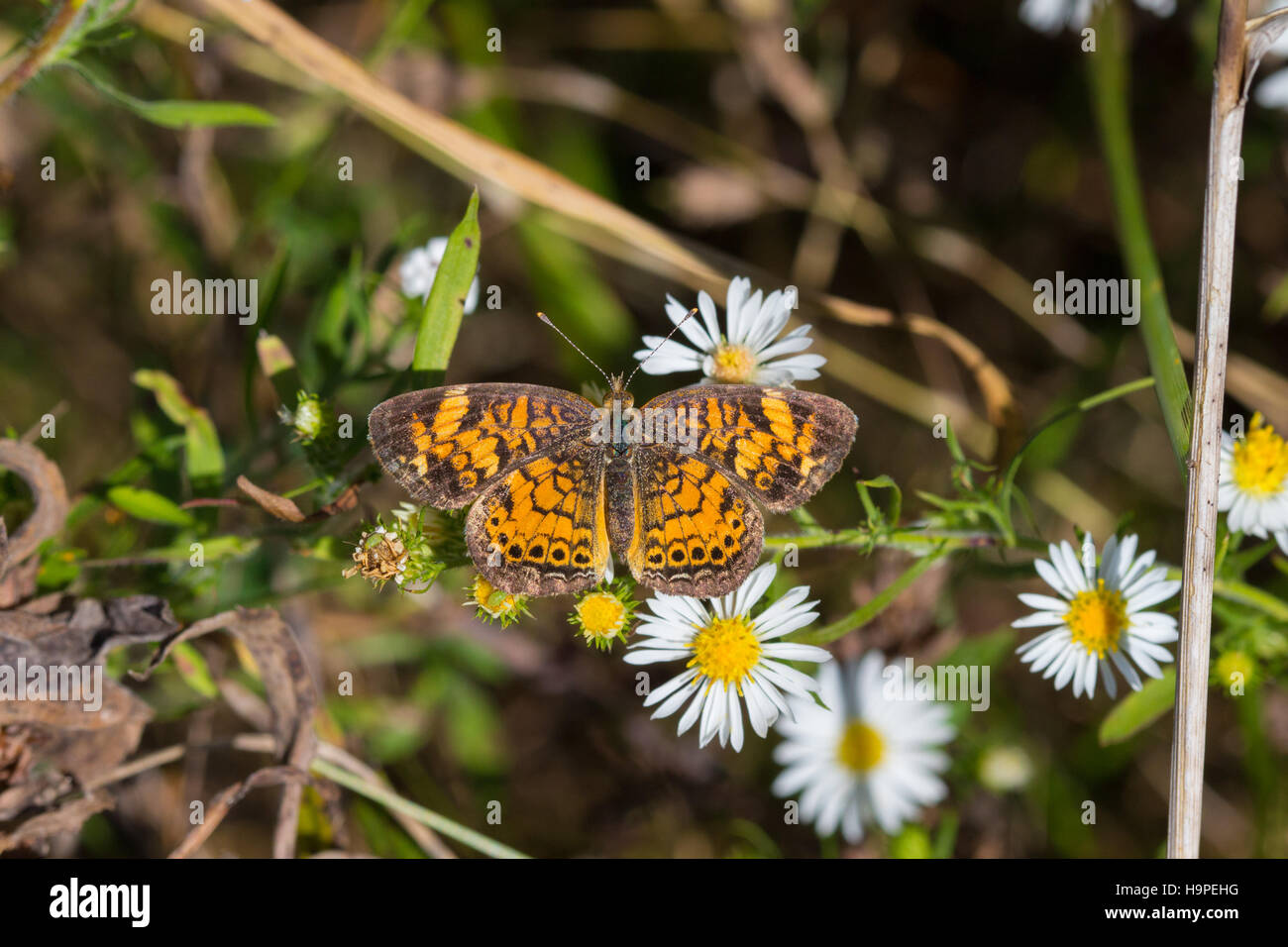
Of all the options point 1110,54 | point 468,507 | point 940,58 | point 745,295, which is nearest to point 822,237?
point 940,58

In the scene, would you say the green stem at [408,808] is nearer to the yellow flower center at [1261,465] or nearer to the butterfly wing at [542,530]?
the butterfly wing at [542,530]

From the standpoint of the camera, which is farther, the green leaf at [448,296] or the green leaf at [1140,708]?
the green leaf at [1140,708]

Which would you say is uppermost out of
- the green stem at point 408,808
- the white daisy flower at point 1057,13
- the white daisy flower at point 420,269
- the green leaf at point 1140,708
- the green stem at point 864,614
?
the white daisy flower at point 1057,13

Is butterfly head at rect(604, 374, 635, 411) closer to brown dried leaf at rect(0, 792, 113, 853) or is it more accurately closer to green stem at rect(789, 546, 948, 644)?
green stem at rect(789, 546, 948, 644)

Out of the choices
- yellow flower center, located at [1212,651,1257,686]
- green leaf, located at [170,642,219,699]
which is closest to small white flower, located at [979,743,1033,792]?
yellow flower center, located at [1212,651,1257,686]

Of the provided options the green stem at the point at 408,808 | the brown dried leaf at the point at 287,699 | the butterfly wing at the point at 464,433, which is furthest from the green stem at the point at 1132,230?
the brown dried leaf at the point at 287,699
